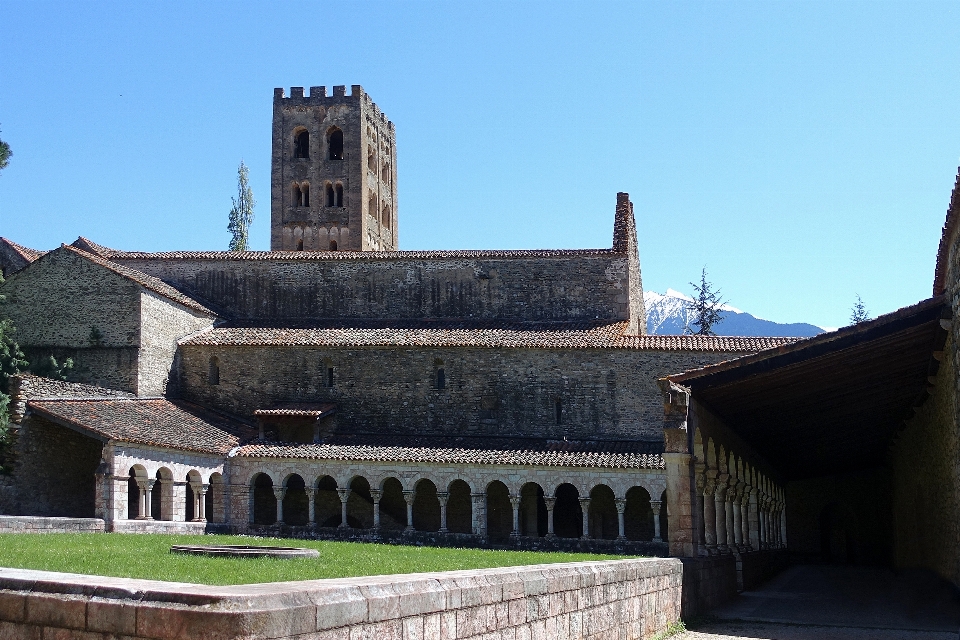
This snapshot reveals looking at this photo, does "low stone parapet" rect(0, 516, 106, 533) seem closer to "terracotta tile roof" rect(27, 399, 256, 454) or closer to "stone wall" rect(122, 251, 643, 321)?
"terracotta tile roof" rect(27, 399, 256, 454)

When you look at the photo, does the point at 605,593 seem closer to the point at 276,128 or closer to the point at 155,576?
the point at 155,576

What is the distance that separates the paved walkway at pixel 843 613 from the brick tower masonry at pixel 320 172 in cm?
3319

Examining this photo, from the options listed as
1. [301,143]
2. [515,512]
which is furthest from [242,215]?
[515,512]

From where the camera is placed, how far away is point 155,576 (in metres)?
9.70

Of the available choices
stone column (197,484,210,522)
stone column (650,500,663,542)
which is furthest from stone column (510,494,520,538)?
stone column (197,484,210,522)

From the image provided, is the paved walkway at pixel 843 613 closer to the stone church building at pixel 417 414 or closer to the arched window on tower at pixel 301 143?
the stone church building at pixel 417 414

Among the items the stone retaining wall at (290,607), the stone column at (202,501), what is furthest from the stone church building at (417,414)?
the stone retaining wall at (290,607)

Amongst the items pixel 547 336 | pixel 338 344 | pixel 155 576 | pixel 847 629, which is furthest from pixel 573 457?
pixel 155 576

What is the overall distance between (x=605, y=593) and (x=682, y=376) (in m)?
5.74

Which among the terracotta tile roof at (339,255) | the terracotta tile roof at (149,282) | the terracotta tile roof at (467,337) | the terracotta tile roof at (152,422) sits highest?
the terracotta tile roof at (339,255)

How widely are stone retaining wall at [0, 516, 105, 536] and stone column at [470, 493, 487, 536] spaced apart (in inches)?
478

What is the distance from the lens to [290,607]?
679 centimetres

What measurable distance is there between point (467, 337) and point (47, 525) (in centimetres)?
1806

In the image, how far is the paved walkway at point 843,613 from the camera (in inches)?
612
